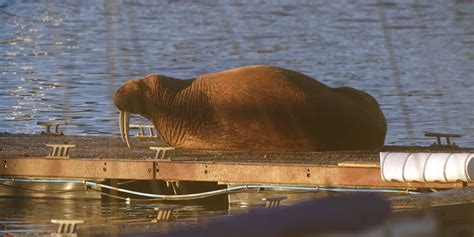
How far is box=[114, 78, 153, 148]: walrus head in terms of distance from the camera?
40.2 feet

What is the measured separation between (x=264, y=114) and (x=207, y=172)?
1.00m

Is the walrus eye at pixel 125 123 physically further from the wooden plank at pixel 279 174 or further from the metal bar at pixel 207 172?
the wooden plank at pixel 279 174

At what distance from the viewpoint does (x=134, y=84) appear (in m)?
12.4

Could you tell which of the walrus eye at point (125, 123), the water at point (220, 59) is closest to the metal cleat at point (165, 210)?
the walrus eye at point (125, 123)

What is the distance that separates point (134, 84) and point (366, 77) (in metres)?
9.44

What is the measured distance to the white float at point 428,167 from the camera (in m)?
9.38

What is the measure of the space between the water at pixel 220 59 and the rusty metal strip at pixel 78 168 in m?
0.77

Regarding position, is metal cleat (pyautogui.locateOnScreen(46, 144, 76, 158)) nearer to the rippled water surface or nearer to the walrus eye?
the rippled water surface

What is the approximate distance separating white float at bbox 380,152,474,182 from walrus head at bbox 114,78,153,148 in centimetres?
309

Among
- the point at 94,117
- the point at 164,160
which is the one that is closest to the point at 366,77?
the point at 94,117

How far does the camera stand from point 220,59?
2261 cm

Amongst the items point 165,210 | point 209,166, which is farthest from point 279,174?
point 165,210

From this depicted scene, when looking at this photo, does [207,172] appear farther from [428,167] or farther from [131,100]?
[428,167]

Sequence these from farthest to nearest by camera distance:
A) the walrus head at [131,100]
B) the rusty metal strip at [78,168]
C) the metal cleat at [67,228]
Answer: the walrus head at [131,100], the rusty metal strip at [78,168], the metal cleat at [67,228]
